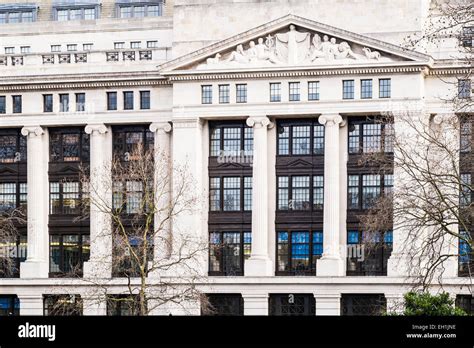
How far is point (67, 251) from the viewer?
100 meters

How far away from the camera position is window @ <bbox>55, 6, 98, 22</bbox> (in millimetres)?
107125

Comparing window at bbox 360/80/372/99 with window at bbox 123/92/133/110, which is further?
window at bbox 123/92/133/110

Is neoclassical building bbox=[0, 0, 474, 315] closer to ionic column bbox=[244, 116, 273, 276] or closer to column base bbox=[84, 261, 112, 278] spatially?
ionic column bbox=[244, 116, 273, 276]

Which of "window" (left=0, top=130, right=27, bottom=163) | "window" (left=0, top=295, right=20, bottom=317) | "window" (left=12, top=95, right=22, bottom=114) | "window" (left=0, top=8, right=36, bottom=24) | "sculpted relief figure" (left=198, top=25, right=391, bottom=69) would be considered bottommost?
"window" (left=0, top=295, right=20, bottom=317)

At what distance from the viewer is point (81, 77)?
98.2 meters

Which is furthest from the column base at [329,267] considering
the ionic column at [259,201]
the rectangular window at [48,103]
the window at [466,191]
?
the rectangular window at [48,103]

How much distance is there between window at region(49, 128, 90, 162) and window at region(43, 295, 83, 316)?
10.1m

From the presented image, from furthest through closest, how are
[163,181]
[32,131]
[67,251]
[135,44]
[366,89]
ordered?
1. [135,44]
2. [32,131]
3. [67,251]
4. [366,89]
5. [163,181]

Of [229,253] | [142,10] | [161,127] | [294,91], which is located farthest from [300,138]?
[142,10]

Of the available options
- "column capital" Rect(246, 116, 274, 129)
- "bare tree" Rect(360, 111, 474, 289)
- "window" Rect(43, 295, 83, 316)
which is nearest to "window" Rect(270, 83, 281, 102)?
"column capital" Rect(246, 116, 274, 129)

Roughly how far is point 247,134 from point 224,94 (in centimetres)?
322

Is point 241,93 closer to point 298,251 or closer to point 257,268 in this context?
point 298,251
